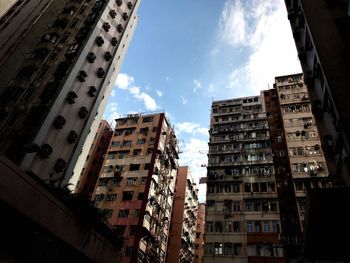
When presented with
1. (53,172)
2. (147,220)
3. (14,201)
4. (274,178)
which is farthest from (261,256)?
(14,201)

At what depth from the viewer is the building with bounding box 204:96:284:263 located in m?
33.6

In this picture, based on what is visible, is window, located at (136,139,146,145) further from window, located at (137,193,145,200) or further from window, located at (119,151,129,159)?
window, located at (137,193,145,200)

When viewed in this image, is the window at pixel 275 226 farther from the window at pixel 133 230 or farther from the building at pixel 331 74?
the building at pixel 331 74

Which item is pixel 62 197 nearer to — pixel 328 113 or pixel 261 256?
pixel 328 113

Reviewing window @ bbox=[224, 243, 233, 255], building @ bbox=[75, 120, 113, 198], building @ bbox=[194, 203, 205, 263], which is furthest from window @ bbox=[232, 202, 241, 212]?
building @ bbox=[194, 203, 205, 263]

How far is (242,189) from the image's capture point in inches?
1547

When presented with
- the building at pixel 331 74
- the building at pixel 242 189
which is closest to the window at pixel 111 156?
the building at pixel 242 189

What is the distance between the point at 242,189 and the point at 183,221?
2023cm

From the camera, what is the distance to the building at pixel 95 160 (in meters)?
51.0

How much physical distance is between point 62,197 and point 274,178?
104ft

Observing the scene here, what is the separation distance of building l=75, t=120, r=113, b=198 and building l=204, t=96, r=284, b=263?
22492mm

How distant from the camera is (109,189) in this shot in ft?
149

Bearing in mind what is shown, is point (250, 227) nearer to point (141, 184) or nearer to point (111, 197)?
point (141, 184)

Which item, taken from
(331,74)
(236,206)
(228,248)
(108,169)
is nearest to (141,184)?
(108,169)
